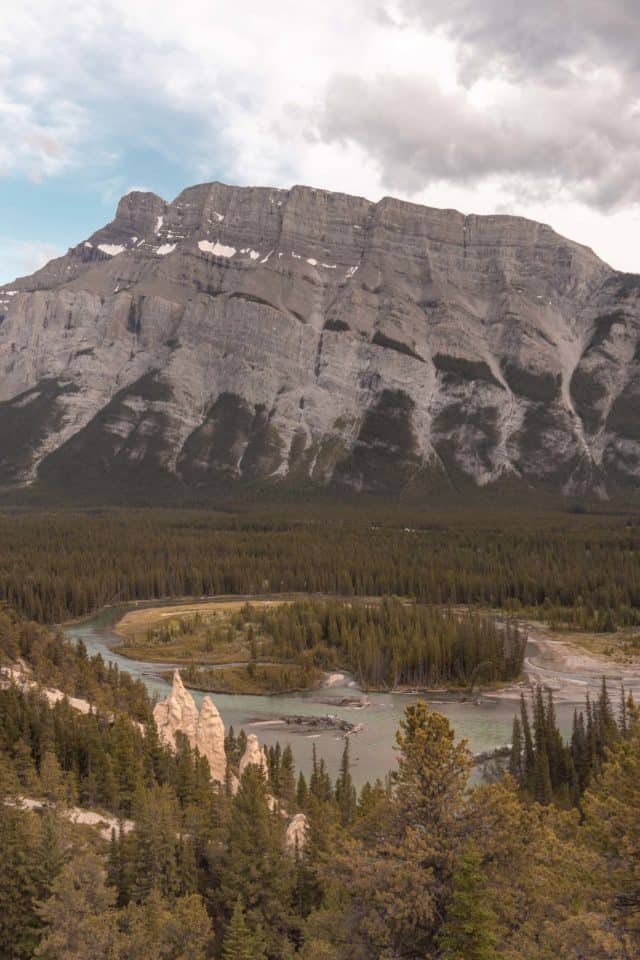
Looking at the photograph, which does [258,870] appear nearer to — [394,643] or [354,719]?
[354,719]

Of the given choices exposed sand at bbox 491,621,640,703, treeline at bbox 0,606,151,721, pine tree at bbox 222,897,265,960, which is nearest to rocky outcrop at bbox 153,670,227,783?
treeline at bbox 0,606,151,721

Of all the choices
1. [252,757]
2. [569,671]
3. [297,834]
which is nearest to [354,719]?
[252,757]

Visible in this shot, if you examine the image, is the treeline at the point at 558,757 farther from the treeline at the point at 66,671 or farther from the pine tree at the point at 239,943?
the pine tree at the point at 239,943

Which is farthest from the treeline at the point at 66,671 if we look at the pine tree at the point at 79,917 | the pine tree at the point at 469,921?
the pine tree at the point at 469,921

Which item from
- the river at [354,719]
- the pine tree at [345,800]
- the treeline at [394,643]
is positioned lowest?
the river at [354,719]

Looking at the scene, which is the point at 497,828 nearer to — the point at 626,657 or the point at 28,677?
the point at 28,677

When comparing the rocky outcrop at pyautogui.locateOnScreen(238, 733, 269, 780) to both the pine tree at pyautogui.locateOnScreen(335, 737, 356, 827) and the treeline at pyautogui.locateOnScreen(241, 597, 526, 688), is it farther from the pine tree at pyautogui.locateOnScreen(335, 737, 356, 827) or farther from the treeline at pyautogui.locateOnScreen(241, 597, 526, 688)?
the treeline at pyautogui.locateOnScreen(241, 597, 526, 688)

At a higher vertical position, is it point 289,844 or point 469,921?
point 469,921
